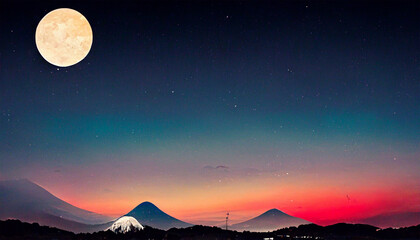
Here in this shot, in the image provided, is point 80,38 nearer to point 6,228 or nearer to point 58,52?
point 58,52

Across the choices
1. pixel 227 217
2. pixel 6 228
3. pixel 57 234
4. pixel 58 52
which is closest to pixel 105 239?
pixel 57 234

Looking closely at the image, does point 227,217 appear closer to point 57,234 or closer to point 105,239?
point 105,239

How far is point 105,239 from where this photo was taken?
200 meters

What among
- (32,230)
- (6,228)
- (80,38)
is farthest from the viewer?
(32,230)

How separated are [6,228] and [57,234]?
80.5 ft

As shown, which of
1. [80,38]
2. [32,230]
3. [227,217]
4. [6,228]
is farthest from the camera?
[32,230]

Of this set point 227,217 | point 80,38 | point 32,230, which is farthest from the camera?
point 32,230

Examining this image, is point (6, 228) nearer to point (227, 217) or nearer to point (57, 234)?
point (57, 234)

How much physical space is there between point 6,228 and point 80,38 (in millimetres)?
161653

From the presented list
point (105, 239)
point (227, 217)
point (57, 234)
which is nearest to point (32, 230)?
point (57, 234)

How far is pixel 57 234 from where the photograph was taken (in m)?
192

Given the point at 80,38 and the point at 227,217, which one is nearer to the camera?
the point at 80,38

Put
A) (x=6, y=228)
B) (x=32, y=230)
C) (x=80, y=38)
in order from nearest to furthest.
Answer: (x=80, y=38) → (x=6, y=228) → (x=32, y=230)

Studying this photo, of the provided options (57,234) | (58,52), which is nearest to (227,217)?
(57,234)
